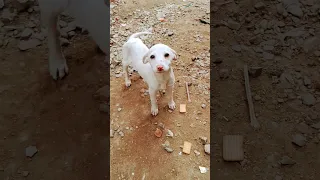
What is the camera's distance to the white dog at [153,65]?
3.03m

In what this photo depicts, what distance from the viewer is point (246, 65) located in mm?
4055

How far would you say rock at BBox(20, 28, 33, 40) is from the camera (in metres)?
4.45

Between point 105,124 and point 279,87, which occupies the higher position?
point 279,87

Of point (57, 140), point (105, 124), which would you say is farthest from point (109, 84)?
point (57, 140)

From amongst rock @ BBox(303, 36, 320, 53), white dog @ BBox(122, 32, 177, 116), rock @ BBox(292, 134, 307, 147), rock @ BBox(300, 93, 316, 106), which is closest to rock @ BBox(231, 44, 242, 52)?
rock @ BBox(303, 36, 320, 53)

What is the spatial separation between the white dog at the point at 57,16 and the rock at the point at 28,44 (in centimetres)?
51

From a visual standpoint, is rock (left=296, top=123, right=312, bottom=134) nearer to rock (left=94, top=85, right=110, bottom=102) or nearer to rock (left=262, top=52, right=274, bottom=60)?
rock (left=262, top=52, right=274, bottom=60)

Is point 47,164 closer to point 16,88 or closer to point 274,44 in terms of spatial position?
point 16,88

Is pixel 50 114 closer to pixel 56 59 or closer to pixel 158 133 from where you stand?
pixel 56 59

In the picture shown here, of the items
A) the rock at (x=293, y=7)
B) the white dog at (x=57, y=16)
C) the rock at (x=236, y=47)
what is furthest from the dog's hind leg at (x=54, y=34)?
the rock at (x=293, y=7)

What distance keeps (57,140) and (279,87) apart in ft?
7.98

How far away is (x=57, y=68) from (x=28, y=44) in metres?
0.69

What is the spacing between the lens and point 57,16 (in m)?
3.62

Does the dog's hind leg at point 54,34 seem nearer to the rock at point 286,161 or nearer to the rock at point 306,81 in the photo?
the rock at point 286,161
